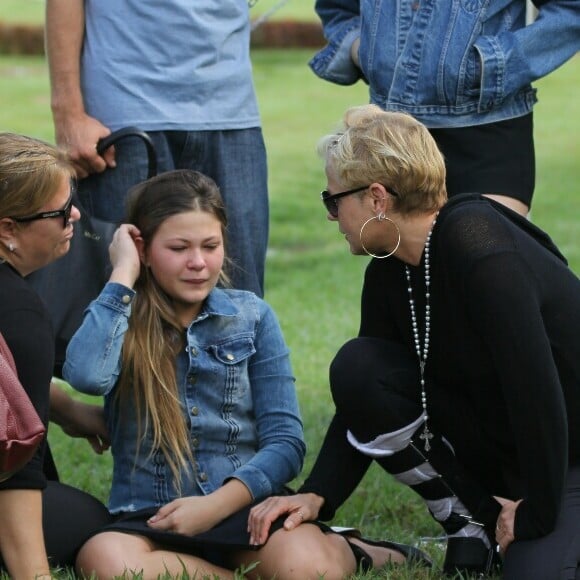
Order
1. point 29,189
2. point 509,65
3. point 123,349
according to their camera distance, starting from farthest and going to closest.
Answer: point 509,65, point 123,349, point 29,189

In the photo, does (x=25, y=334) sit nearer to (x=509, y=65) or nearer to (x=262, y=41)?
(x=509, y=65)

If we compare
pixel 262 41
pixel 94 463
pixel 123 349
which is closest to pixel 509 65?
pixel 123 349

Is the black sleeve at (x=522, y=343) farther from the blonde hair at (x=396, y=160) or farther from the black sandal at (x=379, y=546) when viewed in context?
the black sandal at (x=379, y=546)

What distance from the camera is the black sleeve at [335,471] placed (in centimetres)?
343

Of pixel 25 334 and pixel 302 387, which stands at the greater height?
pixel 25 334

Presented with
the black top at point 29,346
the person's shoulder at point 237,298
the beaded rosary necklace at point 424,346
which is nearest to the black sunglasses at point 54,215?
the black top at point 29,346

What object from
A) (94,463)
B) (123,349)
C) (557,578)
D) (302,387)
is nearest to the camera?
(557,578)

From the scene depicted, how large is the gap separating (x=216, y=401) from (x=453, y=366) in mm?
633

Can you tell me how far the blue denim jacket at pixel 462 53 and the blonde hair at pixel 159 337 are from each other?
27.3 inches

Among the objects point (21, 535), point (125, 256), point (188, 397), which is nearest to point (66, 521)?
point (21, 535)

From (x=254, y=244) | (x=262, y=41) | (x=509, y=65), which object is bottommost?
(x=262, y=41)

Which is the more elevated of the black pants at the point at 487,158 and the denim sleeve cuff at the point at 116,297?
the black pants at the point at 487,158

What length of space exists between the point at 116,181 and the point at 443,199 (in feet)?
3.67

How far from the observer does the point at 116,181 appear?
392 centimetres
